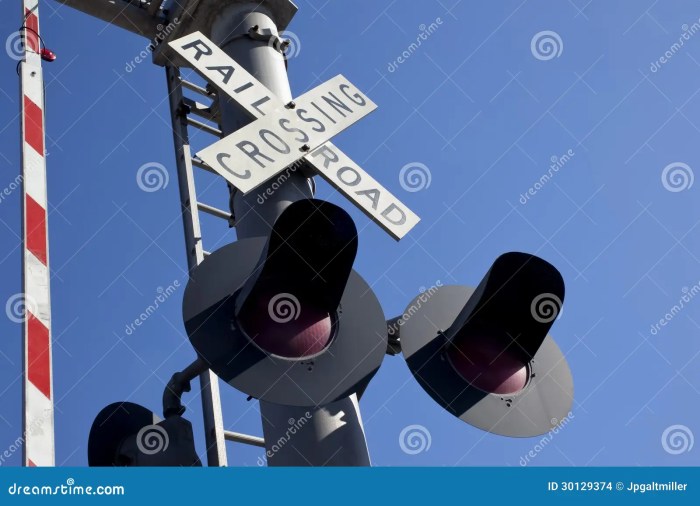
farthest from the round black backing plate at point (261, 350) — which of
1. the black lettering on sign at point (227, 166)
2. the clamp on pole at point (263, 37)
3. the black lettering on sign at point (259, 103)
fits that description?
the clamp on pole at point (263, 37)

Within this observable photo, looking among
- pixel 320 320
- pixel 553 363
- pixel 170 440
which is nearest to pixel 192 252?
pixel 170 440

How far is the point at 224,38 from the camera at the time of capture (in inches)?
268

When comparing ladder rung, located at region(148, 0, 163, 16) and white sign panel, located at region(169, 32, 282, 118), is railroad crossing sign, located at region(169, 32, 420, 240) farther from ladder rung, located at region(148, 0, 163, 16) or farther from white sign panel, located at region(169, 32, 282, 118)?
ladder rung, located at region(148, 0, 163, 16)

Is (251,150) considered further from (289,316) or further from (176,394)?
(176,394)

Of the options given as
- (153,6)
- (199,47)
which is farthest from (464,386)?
(153,6)

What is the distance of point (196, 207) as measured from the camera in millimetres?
6445

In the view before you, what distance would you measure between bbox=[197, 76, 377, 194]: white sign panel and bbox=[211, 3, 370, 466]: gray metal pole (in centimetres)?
25

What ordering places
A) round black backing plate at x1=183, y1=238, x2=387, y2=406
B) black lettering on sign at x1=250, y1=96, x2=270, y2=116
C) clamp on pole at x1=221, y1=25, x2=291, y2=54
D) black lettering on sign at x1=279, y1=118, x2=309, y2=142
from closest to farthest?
round black backing plate at x1=183, y1=238, x2=387, y2=406
black lettering on sign at x1=279, y1=118, x2=309, y2=142
black lettering on sign at x1=250, y1=96, x2=270, y2=116
clamp on pole at x1=221, y1=25, x2=291, y2=54

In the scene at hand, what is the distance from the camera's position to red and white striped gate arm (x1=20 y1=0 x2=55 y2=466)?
2850 millimetres

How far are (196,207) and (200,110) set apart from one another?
108cm

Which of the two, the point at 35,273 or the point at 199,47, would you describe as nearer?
the point at 35,273

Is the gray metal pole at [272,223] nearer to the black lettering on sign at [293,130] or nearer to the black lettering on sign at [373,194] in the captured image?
→ the black lettering on sign at [293,130]

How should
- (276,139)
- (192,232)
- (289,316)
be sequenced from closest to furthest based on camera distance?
(289,316), (276,139), (192,232)

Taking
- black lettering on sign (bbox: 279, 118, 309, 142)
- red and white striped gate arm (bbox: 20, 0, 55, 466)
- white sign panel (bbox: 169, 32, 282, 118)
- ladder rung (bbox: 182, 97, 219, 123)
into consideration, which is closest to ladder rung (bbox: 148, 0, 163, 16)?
ladder rung (bbox: 182, 97, 219, 123)
